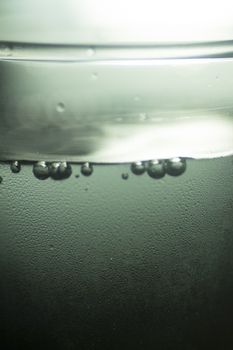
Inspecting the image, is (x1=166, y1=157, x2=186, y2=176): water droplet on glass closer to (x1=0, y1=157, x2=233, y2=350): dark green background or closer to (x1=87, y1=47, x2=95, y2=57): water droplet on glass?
(x1=0, y1=157, x2=233, y2=350): dark green background

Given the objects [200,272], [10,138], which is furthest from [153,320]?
[10,138]

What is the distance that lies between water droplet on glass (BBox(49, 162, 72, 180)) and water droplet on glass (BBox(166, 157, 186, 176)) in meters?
0.08

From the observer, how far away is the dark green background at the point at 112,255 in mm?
584

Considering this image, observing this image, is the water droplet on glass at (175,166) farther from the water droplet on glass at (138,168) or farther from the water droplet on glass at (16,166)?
the water droplet on glass at (16,166)

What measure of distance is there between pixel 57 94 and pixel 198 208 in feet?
0.51

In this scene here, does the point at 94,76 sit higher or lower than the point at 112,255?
higher

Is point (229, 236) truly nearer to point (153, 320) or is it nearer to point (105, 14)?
point (153, 320)

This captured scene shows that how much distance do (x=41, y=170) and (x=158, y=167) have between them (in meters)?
0.10

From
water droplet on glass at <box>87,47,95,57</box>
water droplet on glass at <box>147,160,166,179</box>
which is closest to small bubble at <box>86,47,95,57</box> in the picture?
water droplet on glass at <box>87,47,95,57</box>

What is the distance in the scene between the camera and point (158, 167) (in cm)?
58

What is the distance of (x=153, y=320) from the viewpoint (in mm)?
609

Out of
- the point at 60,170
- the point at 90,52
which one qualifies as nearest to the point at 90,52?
the point at 90,52

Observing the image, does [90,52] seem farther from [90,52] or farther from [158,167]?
[158,167]

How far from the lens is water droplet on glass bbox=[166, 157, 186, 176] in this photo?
58 cm
